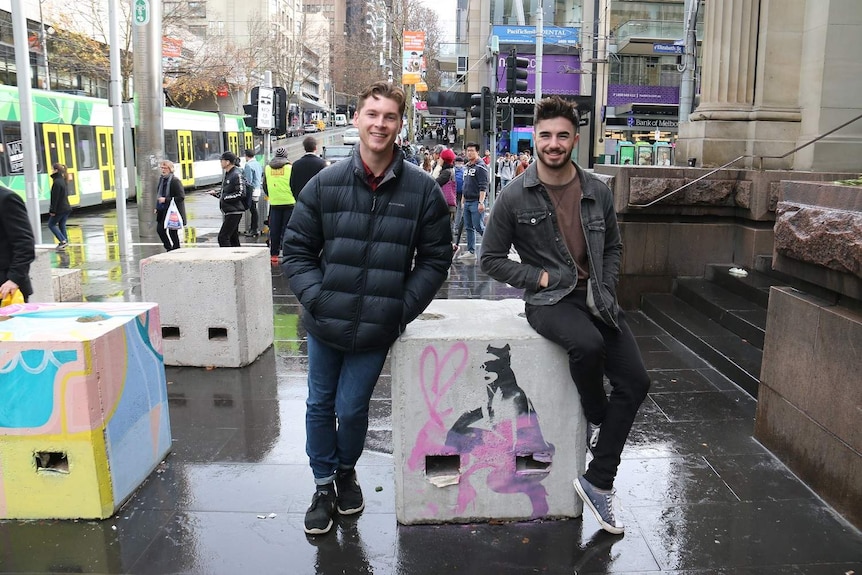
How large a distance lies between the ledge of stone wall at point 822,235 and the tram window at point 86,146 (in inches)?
930

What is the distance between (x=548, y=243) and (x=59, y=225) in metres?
15.3

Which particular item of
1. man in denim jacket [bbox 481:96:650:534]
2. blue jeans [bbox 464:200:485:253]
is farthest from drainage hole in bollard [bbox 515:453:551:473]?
blue jeans [bbox 464:200:485:253]

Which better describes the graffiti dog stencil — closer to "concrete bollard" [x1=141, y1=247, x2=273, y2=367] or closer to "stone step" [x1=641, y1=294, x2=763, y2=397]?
"stone step" [x1=641, y1=294, x2=763, y2=397]

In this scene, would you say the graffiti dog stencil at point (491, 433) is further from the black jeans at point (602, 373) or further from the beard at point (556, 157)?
the beard at point (556, 157)

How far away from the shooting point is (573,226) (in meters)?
3.86

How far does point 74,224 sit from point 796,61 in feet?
62.4

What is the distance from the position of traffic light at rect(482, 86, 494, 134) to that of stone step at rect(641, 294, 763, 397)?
9.68 meters

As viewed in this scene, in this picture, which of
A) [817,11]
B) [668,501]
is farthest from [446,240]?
[817,11]

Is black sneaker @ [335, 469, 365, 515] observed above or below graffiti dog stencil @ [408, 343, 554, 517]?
below

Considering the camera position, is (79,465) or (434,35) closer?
(79,465)

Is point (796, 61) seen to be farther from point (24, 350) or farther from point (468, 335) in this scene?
point (24, 350)

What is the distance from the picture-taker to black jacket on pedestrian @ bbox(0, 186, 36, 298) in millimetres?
4946

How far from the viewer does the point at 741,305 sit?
7543 mm

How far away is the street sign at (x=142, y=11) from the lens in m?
15.9
